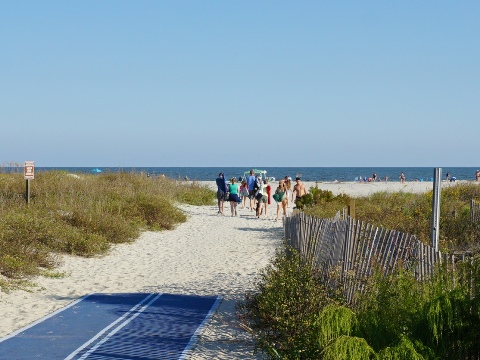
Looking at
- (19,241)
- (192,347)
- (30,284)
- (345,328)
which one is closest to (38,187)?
(19,241)

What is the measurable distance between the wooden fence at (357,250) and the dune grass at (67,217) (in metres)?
5.68

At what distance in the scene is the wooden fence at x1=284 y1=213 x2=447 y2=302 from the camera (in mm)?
7302

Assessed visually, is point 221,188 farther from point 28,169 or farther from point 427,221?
point 427,221

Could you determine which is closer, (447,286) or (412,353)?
(412,353)

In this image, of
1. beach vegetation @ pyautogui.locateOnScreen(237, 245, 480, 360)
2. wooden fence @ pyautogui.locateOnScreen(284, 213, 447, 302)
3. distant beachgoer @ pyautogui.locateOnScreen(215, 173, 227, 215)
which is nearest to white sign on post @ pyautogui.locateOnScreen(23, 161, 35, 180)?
distant beachgoer @ pyautogui.locateOnScreen(215, 173, 227, 215)

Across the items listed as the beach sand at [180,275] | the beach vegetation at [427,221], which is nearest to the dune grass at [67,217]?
the beach sand at [180,275]

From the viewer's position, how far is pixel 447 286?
6.05 m

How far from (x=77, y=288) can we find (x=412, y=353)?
30.6 feet

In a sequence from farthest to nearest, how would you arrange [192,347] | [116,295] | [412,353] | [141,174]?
[141,174]
[116,295]
[192,347]
[412,353]

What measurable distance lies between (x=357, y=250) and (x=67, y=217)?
42.4 feet

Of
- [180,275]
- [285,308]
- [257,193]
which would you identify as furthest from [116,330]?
[257,193]

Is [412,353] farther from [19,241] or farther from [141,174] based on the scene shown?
[141,174]

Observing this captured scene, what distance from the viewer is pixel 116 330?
9180mm

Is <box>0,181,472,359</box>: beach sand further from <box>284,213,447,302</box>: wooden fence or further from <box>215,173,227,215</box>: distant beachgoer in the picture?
<box>215,173,227,215</box>: distant beachgoer
